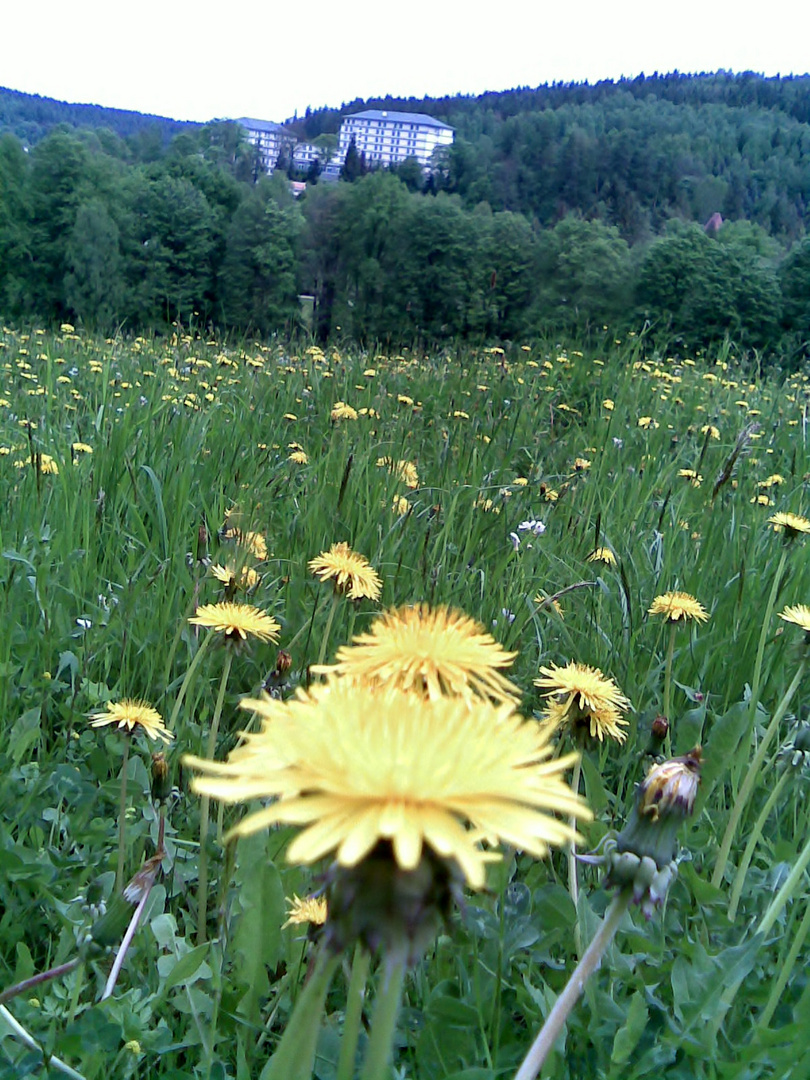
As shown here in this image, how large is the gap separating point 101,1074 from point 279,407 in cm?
366

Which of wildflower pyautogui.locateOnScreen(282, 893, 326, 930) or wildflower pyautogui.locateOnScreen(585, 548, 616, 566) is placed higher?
wildflower pyautogui.locateOnScreen(585, 548, 616, 566)

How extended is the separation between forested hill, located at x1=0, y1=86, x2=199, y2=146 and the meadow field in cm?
8474

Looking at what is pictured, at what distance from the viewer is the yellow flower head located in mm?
519

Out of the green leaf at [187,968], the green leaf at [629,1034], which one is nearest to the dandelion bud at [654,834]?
the green leaf at [629,1034]

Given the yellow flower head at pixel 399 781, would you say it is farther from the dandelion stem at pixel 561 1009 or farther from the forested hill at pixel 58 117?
the forested hill at pixel 58 117

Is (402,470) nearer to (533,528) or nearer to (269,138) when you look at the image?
(533,528)

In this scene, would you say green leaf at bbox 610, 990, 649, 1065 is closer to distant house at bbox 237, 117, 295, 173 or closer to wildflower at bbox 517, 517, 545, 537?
wildflower at bbox 517, 517, 545, 537

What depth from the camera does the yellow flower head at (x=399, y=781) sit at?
1.70 ft

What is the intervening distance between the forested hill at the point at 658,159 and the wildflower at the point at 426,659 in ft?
160

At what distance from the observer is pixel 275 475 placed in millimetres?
3262

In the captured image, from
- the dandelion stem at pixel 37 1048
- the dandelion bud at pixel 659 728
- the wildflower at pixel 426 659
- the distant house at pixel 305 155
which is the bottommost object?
the dandelion stem at pixel 37 1048

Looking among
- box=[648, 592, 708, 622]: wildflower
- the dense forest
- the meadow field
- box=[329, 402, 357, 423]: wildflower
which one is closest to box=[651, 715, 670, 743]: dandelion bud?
the meadow field

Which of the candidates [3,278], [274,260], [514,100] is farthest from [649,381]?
[514,100]

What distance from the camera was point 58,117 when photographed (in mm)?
113250
